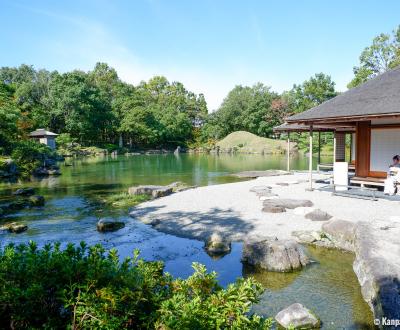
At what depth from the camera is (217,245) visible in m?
7.61

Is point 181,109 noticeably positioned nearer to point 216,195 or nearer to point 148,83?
point 148,83

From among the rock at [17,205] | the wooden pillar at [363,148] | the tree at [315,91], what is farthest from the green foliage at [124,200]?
the tree at [315,91]

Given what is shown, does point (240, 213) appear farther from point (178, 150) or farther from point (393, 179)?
point (178, 150)

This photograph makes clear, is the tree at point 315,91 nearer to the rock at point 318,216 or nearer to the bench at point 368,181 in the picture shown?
the bench at point 368,181

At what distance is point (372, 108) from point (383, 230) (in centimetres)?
488

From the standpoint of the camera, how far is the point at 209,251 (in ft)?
24.8

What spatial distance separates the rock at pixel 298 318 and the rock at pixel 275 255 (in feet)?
5.65

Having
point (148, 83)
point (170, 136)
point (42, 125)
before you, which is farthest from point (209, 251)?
point (148, 83)

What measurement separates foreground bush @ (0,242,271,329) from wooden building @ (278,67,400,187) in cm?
933

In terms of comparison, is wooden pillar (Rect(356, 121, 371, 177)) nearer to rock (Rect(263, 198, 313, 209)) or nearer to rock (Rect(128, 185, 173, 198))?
rock (Rect(263, 198, 313, 209))

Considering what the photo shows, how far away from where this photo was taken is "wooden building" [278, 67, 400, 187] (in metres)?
10.8

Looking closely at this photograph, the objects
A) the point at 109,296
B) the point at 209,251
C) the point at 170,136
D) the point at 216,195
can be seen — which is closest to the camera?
the point at 109,296

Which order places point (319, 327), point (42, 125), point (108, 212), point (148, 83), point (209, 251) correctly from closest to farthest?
point (319, 327) → point (209, 251) → point (108, 212) → point (42, 125) → point (148, 83)

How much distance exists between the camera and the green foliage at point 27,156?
24609 mm
